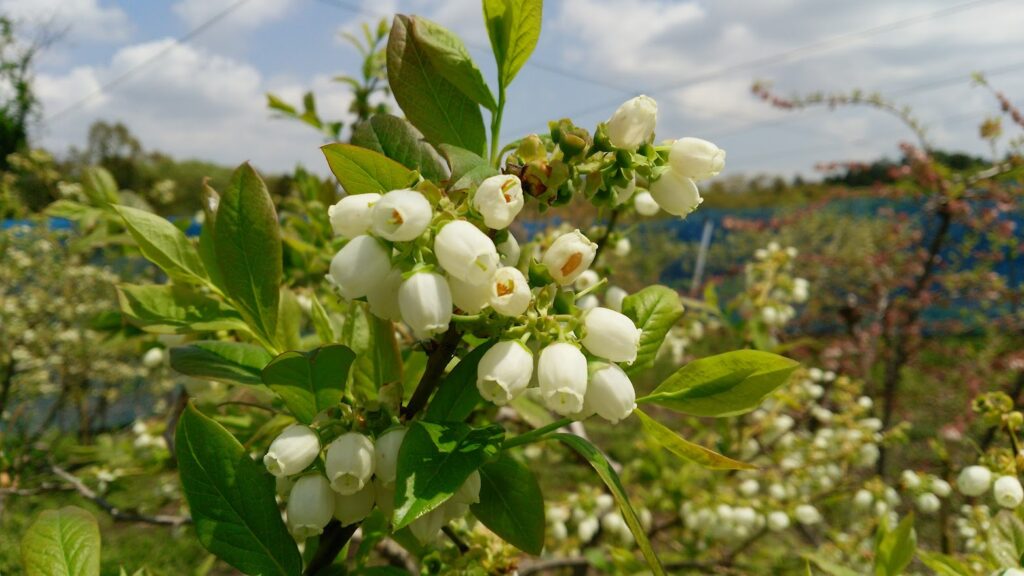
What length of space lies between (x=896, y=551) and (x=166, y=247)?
1.04 m

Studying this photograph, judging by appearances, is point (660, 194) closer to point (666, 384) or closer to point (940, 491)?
point (666, 384)

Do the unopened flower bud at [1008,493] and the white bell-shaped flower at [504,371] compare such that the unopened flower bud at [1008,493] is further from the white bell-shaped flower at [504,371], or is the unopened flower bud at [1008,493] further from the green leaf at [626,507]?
the white bell-shaped flower at [504,371]

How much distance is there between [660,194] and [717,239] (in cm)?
1073

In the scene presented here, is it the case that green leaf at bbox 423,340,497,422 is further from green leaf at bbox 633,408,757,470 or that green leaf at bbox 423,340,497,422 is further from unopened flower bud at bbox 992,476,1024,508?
unopened flower bud at bbox 992,476,1024,508

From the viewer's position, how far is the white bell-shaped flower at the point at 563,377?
0.55m

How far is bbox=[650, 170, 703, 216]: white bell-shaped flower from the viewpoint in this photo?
63 centimetres

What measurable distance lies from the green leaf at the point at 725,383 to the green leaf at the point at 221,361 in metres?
0.42

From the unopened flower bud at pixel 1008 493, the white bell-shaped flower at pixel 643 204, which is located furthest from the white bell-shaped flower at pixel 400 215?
the white bell-shaped flower at pixel 643 204

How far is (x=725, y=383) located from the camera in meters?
0.64

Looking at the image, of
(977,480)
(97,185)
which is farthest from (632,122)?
(97,185)

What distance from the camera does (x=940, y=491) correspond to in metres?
1.94

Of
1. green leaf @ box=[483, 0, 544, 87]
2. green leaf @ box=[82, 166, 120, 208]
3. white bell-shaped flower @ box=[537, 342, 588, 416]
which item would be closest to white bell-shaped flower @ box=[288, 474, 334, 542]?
white bell-shaped flower @ box=[537, 342, 588, 416]

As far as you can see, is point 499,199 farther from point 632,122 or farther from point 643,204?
point 643,204

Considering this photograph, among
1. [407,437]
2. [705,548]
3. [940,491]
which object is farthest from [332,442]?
[705,548]
